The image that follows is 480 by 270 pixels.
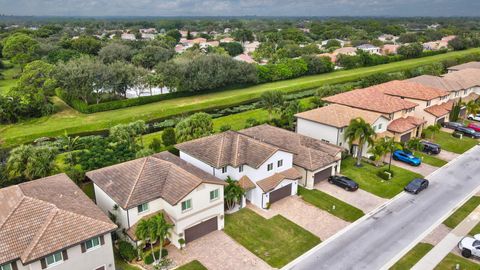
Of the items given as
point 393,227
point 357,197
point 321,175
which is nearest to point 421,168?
point 357,197

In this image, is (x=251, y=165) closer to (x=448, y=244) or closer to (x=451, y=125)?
(x=448, y=244)

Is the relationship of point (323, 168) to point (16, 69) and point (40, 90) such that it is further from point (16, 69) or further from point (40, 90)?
point (16, 69)

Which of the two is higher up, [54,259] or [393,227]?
[54,259]

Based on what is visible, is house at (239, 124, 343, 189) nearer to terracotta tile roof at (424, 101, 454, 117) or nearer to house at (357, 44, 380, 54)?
terracotta tile roof at (424, 101, 454, 117)

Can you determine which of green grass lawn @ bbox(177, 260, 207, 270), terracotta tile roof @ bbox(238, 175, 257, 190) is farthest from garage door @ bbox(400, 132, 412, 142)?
green grass lawn @ bbox(177, 260, 207, 270)

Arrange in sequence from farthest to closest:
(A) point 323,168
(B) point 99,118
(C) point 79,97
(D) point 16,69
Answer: (D) point 16,69 → (C) point 79,97 → (B) point 99,118 → (A) point 323,168

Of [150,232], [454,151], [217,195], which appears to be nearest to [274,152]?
[217,195]
